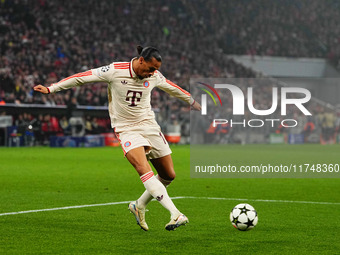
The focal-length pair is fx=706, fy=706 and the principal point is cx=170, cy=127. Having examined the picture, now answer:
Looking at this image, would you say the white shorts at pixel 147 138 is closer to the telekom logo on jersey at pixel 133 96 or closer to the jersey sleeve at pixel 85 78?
the telekom logo on jersey at pixel 133 96

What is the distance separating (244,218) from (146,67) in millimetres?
2076

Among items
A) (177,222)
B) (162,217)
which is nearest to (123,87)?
A: (177,222)

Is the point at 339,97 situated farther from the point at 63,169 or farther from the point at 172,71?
the point at 63,169

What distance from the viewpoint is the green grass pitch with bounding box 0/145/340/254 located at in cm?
712

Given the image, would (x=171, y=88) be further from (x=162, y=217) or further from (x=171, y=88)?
(x=162, y=217)

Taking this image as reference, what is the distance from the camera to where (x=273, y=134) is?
41.1 meters

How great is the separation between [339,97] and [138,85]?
4949cm

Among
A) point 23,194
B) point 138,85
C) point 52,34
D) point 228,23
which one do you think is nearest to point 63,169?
point 23,194

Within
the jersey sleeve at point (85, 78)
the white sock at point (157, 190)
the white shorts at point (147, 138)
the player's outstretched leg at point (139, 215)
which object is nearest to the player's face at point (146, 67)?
the jersey sleeve at point (85, 78)

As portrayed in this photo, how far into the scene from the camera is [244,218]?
322 inches

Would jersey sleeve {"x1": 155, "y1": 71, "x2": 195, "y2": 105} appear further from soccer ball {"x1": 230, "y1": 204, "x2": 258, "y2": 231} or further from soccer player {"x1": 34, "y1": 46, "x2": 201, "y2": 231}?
soccer ball {"x1": 230, "y1": 204, "x2": 258, "y2": 231}

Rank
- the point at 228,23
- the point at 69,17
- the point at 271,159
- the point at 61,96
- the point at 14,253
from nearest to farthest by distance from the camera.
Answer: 1. the point at 14,253
2. the point at 271,159
3. the point at 61,96
4. the point at 69,17
5. the point at 228,23

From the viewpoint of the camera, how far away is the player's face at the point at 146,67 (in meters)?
7.90

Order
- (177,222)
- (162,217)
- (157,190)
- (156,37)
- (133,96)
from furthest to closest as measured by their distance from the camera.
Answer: (156,37), (162,217), (133,96), (157,190), (177,222)
